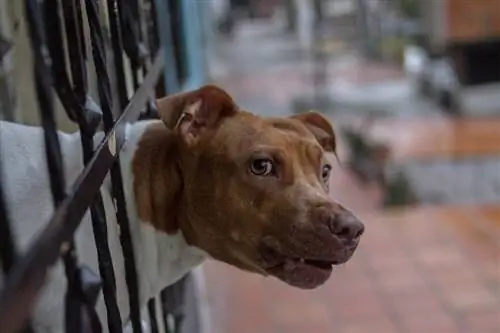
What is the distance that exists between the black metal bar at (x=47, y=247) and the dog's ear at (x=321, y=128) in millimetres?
408

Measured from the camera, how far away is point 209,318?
2.93 metres

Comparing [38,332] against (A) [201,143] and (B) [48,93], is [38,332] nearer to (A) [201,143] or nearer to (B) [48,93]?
(A) [201,143]

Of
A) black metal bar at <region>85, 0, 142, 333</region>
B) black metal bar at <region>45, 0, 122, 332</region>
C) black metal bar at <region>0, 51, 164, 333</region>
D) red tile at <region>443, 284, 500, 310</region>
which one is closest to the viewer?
black metal bar at <region>0, 51, 164, 333</region>

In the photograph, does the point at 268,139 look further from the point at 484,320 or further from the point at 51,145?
the point at 484,320

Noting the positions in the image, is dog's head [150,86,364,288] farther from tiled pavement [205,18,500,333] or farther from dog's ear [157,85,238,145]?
tiled pavement [205,18,500,333]

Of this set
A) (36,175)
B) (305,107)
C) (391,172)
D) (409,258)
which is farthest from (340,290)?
(305,107)

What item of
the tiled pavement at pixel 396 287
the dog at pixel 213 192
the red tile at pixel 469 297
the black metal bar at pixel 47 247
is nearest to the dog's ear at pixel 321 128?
the dog at pixel 213 192

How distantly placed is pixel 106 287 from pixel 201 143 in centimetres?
30

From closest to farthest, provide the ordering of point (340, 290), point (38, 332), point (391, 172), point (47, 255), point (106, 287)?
1. point (47, 255)
2. point (106, 287)
3. point (38, 332)
4. point (340, 290)
5. point (391, 172)

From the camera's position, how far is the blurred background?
2928 mm

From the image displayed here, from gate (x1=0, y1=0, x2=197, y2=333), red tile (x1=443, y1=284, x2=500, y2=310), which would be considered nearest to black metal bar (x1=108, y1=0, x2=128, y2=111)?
gate (x1=0, y1=0, x2=197, y2=333)

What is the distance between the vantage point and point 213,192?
1121mm

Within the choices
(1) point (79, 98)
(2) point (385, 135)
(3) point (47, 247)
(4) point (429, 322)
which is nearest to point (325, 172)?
(1) point (79, 98)

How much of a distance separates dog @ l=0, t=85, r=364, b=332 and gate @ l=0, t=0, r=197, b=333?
5 cm
